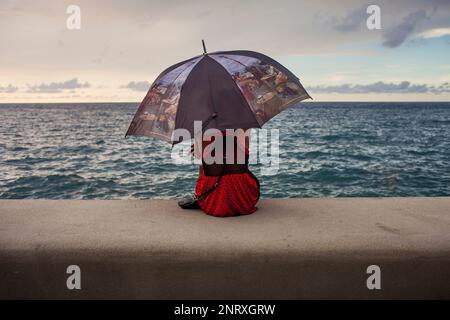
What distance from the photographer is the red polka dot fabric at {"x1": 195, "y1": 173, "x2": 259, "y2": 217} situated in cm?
379

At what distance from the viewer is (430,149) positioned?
110ft

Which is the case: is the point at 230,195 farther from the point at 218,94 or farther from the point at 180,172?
the point at 180,172

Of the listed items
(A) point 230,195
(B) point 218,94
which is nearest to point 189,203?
(A) point 230,195

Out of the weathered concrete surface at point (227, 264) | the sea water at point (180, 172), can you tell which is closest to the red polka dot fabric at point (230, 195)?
the weathered concrete surface at point (227, 264)

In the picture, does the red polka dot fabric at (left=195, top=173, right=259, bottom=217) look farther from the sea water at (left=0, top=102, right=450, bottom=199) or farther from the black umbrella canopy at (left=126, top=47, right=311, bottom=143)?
the sea water at (left=0, top=102, right=450, bottom=199)

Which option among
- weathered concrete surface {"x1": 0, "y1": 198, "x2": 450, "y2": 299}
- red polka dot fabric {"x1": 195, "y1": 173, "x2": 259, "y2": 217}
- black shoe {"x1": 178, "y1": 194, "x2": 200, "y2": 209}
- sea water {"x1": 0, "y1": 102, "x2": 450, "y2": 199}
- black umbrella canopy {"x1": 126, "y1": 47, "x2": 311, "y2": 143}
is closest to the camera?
weathered concrete surface {"x1": 0, "y1": 198, "x2": 450, "y2": 299}

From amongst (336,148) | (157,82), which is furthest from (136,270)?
(336,148)

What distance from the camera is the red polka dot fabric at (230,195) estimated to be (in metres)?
3.79

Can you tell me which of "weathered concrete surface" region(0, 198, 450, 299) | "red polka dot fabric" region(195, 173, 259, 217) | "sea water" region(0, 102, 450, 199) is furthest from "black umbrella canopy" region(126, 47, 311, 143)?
"sea water" region(0, 102, 450, 199)

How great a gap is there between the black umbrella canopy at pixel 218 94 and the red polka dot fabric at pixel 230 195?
62 centimetres

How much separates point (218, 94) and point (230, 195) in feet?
2.92

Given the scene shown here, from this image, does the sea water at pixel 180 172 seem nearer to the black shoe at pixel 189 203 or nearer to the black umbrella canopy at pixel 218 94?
the black shoe at pixel 189 203

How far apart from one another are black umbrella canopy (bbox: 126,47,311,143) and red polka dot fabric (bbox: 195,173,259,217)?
62cm

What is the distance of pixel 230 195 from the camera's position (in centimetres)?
382
